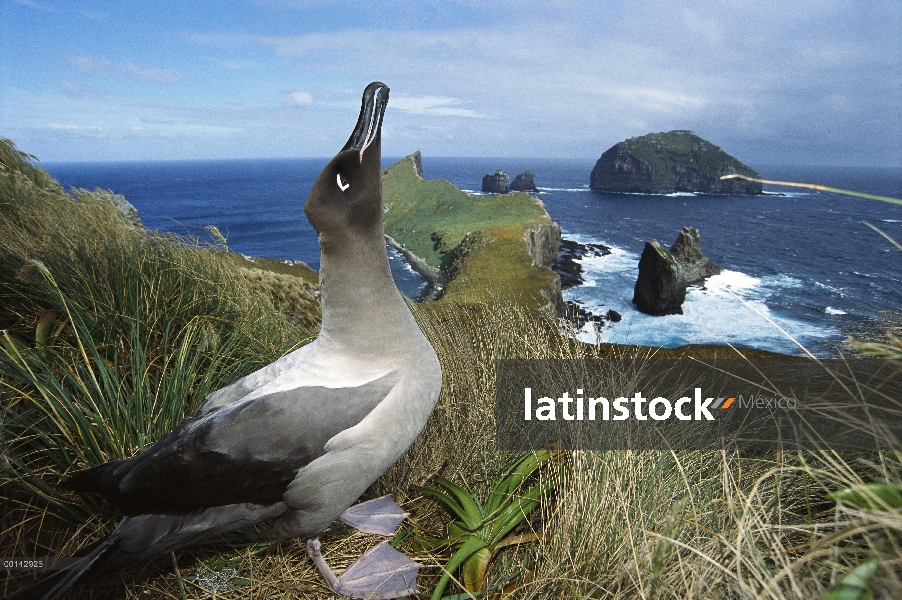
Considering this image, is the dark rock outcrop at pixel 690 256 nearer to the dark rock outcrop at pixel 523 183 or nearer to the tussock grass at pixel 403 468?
the tussock grass at pixel 403 468

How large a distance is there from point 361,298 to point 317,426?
64cm

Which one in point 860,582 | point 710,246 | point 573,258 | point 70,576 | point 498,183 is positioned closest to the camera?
point 860,582

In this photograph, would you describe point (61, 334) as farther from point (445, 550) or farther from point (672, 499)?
point (672, 499)

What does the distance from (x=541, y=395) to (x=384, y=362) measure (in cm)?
152

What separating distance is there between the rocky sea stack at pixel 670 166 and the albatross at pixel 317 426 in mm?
145016

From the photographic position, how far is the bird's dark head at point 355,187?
2.38 meters

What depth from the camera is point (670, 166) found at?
134 metres

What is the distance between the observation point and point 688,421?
133 inches

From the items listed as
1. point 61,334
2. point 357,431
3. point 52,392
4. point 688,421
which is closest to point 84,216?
point 61,334

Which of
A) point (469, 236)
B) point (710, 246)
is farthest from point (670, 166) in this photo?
point (469, 236)

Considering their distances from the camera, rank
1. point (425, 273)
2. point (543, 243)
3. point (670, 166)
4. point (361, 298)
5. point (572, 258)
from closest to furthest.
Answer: point (361, 298) → point (543, 243) → point (425, 273) → point (572, 258) → point (670, 166)

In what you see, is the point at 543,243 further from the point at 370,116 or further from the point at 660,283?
the point at 370,116

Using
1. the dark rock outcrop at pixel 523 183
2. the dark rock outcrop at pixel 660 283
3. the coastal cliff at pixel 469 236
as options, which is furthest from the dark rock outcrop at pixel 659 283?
the dark rock outcrop at pixel 523 183

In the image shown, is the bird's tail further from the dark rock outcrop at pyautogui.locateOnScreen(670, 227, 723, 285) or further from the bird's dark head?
the dark rock outcrop at pyautogui.locateOnScreen(670, 227, 723, 285)
